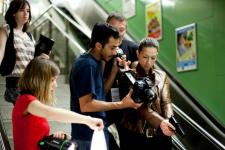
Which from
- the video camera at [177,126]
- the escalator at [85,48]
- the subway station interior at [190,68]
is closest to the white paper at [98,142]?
the video camera at [177,126]

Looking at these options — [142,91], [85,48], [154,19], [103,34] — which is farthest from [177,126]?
[85,48]

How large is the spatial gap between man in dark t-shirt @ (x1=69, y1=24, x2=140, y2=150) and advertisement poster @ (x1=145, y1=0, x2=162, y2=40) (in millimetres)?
3163

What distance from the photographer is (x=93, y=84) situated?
7.79 feet

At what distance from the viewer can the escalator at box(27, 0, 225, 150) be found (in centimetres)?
424

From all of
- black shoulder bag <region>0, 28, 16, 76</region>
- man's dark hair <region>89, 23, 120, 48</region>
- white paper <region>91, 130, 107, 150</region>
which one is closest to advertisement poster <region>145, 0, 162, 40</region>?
black shoulder bag <region>0, 28, 16, 76</region>

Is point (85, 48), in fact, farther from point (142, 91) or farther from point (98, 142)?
point (98, 142)

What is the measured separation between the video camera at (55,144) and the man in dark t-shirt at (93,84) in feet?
1.10

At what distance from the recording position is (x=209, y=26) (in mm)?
4523

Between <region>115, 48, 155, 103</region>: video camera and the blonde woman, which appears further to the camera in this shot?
<region>115, 48, 155, 103</region>: video camera

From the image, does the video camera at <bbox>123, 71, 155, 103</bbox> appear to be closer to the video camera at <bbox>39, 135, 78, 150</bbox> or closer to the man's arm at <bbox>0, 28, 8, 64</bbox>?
the video camera at <bbox>39, 135, 78, 150</bbox>

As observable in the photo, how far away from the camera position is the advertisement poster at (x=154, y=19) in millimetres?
5641

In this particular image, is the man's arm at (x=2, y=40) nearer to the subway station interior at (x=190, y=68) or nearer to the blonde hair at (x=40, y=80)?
the subway station interior at (x=190, y=68)

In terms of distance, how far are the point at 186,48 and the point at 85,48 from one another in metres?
3.16

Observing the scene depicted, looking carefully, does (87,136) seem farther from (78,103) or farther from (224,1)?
(224,1)
